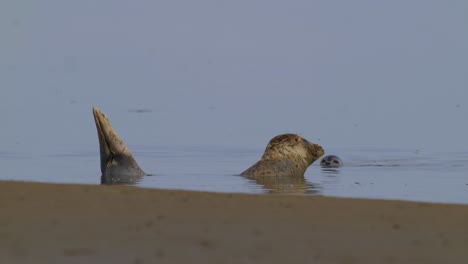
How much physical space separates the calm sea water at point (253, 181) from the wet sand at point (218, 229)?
3706 mm

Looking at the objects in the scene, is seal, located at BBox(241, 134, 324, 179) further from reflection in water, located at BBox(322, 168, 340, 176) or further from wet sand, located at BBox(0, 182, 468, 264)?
wet sand, located at BBox(0, 182, 468, 264)

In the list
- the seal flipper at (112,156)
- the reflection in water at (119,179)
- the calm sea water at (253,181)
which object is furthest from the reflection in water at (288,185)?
the seal flipper at (112,156)

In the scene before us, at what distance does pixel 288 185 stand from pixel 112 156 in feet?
7.53

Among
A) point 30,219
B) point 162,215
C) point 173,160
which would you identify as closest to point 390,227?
point 162,215

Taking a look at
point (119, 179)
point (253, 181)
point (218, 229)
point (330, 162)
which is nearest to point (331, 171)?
point (330, 162)

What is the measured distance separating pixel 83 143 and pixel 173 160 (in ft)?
12.8

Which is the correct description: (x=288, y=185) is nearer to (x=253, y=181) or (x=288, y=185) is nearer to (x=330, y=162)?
(x=253, y=181)

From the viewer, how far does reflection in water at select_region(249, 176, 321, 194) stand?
37.9ft

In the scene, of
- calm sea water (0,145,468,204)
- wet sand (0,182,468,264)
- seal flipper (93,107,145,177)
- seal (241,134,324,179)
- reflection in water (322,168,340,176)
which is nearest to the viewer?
wet sand (0,182,468,264)

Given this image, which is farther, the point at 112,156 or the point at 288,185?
the point at 112,156

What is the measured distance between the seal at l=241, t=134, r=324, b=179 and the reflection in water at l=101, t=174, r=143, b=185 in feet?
5.56

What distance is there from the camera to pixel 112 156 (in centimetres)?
1349

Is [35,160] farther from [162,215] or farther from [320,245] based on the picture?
[320,245]

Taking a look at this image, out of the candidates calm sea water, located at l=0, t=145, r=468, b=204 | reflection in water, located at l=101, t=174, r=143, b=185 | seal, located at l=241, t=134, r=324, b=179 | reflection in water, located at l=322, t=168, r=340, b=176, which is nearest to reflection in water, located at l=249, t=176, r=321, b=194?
calm sea water, located at l=0, t=145, r=468, b=204
